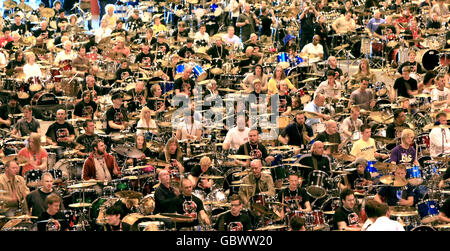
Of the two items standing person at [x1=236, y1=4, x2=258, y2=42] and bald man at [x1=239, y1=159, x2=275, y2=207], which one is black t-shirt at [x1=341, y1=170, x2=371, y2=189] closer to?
bald man at [x1=239, y1=159, x2=275, y2=207]

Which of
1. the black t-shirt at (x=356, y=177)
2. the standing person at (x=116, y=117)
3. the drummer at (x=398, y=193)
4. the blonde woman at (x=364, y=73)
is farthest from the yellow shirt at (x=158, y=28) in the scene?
the drummer at (x=398, y=193)

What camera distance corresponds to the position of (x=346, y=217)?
47.0ft

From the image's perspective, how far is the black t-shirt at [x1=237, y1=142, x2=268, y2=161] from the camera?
16.5m

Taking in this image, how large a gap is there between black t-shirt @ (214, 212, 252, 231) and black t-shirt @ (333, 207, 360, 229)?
1205 millimetres

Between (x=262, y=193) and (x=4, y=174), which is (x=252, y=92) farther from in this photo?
(x=4, y=174)

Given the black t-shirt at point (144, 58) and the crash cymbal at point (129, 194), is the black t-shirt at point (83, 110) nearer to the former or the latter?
the black t-shirt at point (144, 58)

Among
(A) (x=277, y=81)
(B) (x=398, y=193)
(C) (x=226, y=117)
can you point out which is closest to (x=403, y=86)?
(A) (x=277, y=81)

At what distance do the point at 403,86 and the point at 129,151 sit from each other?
249 inches

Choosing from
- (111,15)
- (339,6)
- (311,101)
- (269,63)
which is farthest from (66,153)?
(339,6)

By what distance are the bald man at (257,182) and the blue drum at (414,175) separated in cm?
204

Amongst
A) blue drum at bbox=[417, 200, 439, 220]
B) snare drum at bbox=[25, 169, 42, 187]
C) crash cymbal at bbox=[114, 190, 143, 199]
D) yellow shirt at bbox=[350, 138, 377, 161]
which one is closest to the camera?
crash cymbal at bbox=[114, 190, 143, 199]

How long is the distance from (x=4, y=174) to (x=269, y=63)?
8.42 metres

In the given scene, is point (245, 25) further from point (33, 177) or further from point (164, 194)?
point (164, 194)

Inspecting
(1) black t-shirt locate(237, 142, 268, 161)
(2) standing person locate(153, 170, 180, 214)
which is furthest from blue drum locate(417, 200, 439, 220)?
(2) standing person locate(153, 170, 180, 214)
